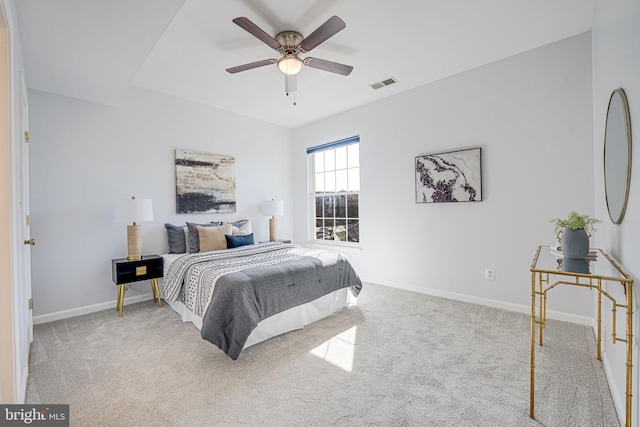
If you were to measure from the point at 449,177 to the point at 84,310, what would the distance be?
4.45m

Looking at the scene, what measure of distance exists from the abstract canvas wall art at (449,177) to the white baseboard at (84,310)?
3.72 m

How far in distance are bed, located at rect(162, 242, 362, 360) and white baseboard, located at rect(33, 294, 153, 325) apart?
1.88 ft

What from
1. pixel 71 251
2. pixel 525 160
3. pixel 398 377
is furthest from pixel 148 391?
pixel 525 160

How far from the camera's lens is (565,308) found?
2764 millimetres

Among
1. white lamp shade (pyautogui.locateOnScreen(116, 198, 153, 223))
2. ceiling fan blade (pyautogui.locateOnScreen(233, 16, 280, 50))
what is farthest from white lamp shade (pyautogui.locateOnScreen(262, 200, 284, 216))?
ceiling fan blade (pyautogui.locateOnScreen(233, 16, 280, 50))

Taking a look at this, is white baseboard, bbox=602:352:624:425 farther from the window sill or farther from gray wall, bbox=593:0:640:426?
the window sill

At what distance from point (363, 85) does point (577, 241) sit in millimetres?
2853

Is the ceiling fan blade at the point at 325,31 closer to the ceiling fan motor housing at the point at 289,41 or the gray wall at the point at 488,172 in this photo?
the ceiling fan motor housing at the point at 289,41

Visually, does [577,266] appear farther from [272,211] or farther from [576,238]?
[272,211]

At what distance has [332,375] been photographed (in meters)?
1.97

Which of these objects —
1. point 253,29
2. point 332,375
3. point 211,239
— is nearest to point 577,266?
point 332,375

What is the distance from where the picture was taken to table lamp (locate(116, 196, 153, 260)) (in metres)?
Answer: 3.08

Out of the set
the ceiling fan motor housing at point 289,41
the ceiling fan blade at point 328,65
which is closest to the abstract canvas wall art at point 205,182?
the ceiling fan motor housing at point 289,41

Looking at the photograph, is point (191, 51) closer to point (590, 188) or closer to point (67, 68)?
point (67, 68)
